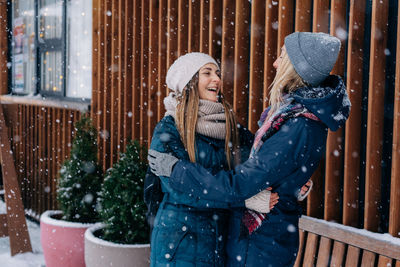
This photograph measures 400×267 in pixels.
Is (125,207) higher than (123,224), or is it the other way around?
(125,207)

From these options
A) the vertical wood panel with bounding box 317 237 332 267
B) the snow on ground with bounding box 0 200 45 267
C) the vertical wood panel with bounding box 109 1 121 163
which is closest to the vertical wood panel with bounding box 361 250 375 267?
the vertical wood panel with bounding box 317 237 332 267

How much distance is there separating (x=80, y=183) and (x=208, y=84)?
263 cm

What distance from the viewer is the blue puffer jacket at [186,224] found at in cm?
229

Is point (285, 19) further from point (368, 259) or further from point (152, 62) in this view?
point (152, 62)

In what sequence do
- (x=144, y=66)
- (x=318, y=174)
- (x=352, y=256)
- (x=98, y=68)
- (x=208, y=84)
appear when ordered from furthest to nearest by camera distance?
(x=98, y=68)
(x=144, y=66)
(x=318, y=174)
(x=352, y=256)
(x=208, y=84)

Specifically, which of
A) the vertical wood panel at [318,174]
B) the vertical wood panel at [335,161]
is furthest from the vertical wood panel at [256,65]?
the vertical wood panel at [335,161]

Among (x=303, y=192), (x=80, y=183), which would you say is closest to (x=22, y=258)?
(x=80, y=183)

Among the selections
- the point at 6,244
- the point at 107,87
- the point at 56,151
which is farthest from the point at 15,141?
the point at 107,87

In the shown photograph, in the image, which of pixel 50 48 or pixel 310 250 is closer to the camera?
pixel 310 250

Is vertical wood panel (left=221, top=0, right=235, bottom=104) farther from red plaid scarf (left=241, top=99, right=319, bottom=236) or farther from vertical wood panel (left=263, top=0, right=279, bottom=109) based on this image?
red plaid scarf (left=241, top=99, right=319, bottom=236)

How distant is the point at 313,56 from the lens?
1876mm

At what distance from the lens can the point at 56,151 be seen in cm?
682

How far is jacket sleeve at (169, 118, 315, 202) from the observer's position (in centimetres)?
185

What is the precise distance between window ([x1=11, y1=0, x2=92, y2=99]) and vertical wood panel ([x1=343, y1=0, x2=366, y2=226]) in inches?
168
